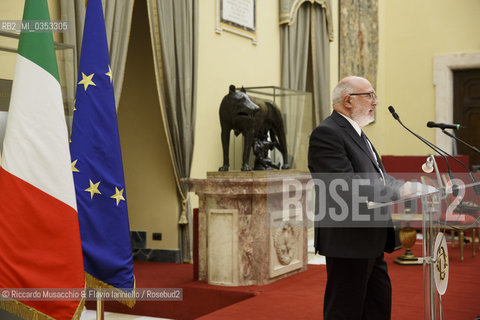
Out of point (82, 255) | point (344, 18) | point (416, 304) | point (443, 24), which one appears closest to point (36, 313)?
point (82, 255)

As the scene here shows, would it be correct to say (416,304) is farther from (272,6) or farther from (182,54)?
(272,6)

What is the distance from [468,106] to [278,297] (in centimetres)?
865

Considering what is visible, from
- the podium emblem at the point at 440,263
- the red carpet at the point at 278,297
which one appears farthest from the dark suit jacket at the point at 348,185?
the red carpet at the point at 278,297

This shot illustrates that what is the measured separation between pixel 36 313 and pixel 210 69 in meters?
4.82

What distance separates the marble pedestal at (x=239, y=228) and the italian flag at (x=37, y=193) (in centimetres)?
263

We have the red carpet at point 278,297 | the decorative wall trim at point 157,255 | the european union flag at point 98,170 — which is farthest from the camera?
the decorative wall trim at point 157,255

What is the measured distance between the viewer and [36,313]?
3244mm

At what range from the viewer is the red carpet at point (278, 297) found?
4.95m

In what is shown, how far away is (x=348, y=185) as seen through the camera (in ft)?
11.0

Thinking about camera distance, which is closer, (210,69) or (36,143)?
(36,143)

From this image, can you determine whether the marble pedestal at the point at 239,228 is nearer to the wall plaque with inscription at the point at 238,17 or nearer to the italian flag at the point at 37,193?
the wall plaque with inscription at the point at 238,17

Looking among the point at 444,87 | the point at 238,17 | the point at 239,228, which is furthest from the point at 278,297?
the point at 444,87

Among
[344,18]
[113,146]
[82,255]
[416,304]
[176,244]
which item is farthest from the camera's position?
[344,18]

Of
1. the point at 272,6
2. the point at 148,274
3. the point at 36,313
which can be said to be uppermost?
the point at 272,6
